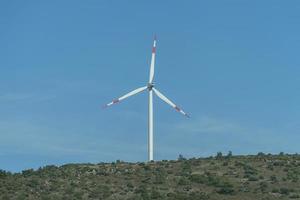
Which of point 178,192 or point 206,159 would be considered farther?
point 206,159

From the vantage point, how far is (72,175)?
4850 inches

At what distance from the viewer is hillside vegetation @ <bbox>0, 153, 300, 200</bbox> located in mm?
108625

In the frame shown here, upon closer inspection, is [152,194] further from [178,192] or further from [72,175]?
[72,175]

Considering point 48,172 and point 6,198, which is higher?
point 48,172

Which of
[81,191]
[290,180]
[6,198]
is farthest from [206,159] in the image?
[6,198]

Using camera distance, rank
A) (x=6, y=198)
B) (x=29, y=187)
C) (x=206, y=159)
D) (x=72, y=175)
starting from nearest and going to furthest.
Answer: (x=6, y=198) → (x=29, y=187) → (x=72, y=175) → (x=206, y=159)

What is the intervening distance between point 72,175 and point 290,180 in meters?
29.8

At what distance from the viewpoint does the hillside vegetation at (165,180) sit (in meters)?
109

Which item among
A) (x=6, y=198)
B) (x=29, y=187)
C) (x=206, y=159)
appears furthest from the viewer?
(x=206, y=159)

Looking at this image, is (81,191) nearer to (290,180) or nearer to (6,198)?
(6,198)

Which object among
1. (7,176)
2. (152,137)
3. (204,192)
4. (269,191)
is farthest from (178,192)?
(7,176)

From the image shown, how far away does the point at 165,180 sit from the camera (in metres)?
118

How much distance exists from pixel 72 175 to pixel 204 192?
21.8 m

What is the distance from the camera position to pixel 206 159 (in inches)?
5502
